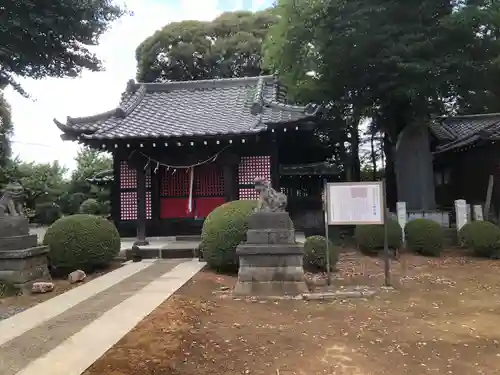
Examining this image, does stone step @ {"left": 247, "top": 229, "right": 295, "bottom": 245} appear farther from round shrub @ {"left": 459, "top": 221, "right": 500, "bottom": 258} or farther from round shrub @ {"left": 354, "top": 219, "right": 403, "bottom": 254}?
round shrub @ {"left": 459, "top": 221, "right": 500, "bottom": 258}

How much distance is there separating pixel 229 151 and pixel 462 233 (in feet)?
23.7

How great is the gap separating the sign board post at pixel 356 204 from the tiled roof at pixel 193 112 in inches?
169

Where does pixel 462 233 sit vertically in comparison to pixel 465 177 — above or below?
below

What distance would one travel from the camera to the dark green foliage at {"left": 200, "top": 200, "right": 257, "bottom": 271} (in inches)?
343

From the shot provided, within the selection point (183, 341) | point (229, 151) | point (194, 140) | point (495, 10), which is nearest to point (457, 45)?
point (495, 10)

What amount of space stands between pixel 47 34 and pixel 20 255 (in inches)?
161

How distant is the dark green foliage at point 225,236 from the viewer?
8.72m

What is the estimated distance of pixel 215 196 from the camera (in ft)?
45.4

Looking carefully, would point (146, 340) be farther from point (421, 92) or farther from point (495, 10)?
point (495, 10)

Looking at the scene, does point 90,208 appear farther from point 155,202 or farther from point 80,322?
point 80,322

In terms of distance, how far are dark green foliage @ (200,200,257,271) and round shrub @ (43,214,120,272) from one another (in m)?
2.26

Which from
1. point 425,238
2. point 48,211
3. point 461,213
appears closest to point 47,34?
point 425,238

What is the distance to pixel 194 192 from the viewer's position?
1391 cm

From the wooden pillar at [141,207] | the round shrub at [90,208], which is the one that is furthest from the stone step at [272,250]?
the round shrub at [90,208]
